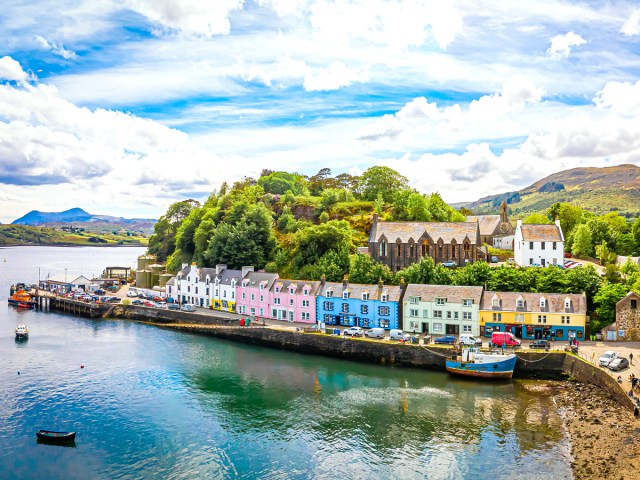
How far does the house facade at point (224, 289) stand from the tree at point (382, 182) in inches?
1664

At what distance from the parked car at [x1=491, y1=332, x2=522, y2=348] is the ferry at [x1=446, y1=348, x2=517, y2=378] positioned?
261 cm

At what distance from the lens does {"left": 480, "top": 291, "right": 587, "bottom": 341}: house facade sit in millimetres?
48219

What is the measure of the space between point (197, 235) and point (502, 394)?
61287mm

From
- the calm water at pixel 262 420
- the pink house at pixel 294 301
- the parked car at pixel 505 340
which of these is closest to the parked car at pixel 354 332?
the calm water at pixel 262 420

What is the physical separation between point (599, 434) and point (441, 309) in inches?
865

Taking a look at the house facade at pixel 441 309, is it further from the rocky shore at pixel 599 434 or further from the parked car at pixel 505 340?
the rocky shore at pixel 599 434

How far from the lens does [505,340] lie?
46.5m

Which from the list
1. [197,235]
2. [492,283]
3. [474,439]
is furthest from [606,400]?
[197,235]

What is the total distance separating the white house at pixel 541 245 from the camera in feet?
215

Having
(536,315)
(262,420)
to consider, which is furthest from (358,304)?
(262,420)

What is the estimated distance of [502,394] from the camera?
130 feet

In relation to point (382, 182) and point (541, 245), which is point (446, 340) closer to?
point (541, 245)

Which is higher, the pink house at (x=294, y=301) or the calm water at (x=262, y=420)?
the pink house at (x=294, y=301)

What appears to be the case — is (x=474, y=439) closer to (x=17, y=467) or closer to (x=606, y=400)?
(x=606, y=400)
